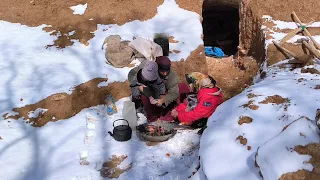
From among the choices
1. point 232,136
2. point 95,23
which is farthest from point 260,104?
point 95,23

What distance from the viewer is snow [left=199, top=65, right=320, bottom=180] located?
154 inches

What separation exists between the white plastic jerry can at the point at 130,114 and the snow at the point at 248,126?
1.45m

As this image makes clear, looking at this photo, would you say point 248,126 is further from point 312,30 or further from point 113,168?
point 312,30

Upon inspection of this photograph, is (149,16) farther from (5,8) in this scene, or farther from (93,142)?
(93,142)

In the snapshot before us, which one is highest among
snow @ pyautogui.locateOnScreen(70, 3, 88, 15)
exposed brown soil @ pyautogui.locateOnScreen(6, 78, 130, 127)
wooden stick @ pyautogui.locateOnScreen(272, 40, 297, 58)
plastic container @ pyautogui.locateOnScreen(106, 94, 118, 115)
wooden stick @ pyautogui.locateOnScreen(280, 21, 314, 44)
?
wooden stick @ pyautogui.locateOnScreen(280, 21, 314, 44)

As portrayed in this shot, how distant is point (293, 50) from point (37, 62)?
515 centimetres

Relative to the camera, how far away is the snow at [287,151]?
3339 millimetres

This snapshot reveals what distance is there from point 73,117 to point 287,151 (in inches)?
154

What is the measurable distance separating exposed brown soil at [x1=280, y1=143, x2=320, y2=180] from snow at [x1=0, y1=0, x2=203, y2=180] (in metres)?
1.78

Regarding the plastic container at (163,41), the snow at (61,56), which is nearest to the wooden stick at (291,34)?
the snow at (61,56)

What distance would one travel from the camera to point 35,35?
8844 mm

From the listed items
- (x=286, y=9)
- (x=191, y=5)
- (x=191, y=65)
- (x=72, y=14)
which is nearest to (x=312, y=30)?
(x=286, y=9)

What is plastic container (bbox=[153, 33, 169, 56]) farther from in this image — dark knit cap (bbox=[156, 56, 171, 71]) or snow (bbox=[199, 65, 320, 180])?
snow (bbox=[199, 65, 320, 180])

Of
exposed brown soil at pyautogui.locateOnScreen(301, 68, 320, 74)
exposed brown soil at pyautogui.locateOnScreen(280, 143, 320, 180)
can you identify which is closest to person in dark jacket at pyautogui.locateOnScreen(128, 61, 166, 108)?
exposed brown soil at pyautogui.locateOnScreen(301, 68, 320, 74)
